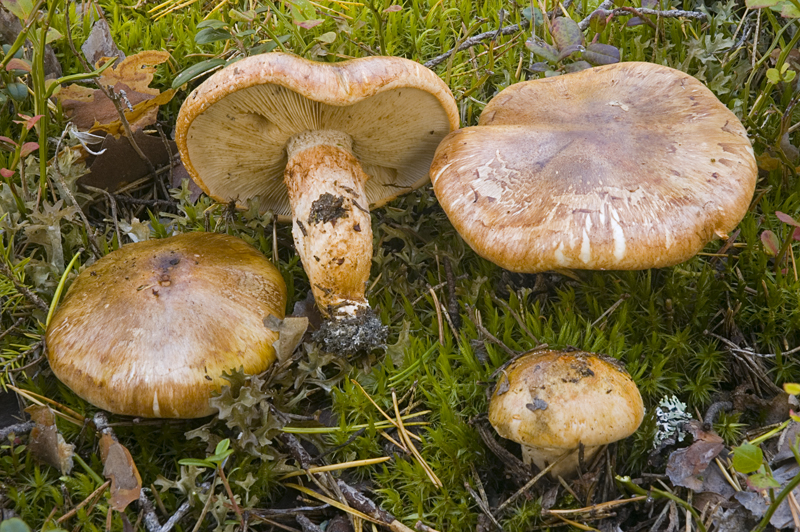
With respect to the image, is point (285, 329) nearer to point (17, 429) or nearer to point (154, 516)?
point (154, 516)

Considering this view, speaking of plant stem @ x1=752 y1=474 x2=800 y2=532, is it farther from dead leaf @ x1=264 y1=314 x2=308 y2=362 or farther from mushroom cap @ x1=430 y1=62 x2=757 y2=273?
dead leaf @ x1=264 y1=314 x2=308 y2=362

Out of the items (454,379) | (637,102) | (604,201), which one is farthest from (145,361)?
(637,102)

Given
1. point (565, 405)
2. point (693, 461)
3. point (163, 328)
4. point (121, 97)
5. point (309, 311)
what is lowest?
point (693, 461)

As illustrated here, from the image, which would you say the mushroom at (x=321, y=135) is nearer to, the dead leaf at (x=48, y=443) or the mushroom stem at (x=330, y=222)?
the mushroom stem at (x=330, y=222)

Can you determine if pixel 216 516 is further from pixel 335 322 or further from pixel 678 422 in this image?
pixel 678 422

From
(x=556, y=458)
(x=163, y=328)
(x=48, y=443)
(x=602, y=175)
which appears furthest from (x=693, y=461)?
(x=48, y=443)

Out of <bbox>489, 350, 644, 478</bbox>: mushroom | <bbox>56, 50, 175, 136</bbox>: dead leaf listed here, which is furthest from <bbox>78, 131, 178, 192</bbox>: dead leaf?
<bbox>489, 350, 644, 478</bbox>: mushroom

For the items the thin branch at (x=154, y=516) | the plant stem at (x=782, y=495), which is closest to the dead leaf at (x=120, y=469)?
the thin branch at (x=154, y=516)
